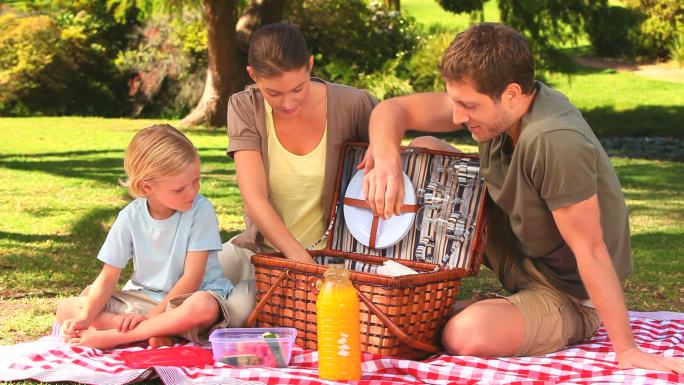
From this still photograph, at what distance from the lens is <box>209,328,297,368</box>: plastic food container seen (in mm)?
3414

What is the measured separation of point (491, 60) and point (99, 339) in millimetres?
1707

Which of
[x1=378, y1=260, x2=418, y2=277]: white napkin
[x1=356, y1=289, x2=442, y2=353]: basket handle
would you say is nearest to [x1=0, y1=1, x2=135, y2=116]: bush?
[x1=378, y1=260, x2=418, y2=277]: white napkin

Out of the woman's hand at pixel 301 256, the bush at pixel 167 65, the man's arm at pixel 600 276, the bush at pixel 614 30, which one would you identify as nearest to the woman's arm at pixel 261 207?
the woman's hand at pixel 301 256

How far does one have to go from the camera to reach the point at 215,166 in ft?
33.9

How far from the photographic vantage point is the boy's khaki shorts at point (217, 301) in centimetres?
373

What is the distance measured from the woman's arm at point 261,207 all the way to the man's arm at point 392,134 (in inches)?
17.0

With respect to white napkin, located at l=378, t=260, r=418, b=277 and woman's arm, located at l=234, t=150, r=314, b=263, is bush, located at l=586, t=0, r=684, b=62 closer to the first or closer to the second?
woman's arm, located at l=234, t=150, r=314, b=263

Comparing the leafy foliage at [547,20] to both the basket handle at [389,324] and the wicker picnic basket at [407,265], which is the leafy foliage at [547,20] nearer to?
the wicker picnic basket at [407,265]

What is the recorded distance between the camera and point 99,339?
11.9 ft

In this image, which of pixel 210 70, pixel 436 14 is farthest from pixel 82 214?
pixel 436 14

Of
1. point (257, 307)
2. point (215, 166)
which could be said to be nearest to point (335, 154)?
point (257, 307)

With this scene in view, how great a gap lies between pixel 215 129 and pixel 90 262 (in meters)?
9.13

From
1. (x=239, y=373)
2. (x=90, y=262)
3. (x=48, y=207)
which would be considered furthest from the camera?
(x=48, y=207)

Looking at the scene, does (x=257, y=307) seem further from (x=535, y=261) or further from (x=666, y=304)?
(x=666, y=304)
